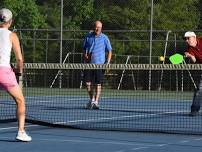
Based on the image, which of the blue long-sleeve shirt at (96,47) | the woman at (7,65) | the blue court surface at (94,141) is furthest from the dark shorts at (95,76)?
the woman at (7,65)

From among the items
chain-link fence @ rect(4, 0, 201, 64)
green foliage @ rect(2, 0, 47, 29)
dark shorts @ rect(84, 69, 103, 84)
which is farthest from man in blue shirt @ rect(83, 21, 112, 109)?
green foliage @ rect(2, 0, 47, 29)

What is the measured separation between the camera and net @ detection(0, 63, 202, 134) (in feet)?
32.4

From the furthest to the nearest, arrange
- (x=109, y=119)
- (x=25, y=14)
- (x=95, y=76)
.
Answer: (x=25, y=14) → (x=95, y=76) → (x=109, y=119)

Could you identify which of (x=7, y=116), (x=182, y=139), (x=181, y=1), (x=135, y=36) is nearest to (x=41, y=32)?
(x=135, y=36)

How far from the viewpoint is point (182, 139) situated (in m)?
8.34

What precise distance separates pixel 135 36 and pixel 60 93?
13.7 ft

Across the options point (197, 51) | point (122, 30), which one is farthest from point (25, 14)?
point (197, 51)

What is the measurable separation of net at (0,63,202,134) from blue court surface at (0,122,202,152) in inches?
22.1

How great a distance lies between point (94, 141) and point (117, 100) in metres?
8.07

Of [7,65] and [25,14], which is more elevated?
[25,14]

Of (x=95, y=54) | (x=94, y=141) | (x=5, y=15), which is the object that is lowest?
(x=94, y=141)

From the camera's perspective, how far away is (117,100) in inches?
633

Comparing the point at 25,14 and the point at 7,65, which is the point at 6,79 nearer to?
the point at 7,65

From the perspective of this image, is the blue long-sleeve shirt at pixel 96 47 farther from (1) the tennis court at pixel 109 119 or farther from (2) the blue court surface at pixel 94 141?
(2) the blue court surface at pixel 94 141
